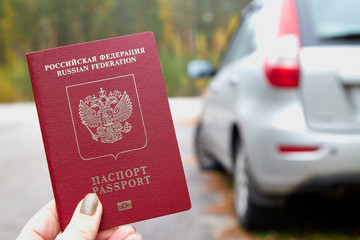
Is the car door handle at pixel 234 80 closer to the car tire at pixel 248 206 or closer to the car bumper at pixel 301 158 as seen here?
the car tire at pixel 248 206

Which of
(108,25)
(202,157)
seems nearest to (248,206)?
(202,157)

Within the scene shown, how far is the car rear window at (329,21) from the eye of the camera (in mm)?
2934

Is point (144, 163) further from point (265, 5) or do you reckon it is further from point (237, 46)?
point (237, 46)

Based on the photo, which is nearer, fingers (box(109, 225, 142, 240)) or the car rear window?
fingers (box(109, 225, 142, 240))

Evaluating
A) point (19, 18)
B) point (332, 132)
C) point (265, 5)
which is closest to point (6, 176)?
point (265, 5)

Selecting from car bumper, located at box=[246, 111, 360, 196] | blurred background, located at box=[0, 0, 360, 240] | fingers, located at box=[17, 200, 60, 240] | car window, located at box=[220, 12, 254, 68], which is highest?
blurred background, located at box=[0, 0, 360, 240]

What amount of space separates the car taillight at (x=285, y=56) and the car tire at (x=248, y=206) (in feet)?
2.19

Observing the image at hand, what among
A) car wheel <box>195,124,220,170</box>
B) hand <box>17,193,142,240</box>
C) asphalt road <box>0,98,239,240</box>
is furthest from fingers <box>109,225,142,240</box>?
car wheel <box>195,124,220,170</box>

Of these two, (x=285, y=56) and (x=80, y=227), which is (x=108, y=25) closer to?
(x=285, y=56)

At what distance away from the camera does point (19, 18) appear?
997 inches

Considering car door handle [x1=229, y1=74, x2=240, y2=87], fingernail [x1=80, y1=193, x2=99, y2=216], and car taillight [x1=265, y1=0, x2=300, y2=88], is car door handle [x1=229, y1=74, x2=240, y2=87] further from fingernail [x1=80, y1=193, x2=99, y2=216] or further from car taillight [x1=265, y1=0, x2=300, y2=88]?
fingernail [x1=80, y1=193, x2=99, y2=216]

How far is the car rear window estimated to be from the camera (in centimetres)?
293

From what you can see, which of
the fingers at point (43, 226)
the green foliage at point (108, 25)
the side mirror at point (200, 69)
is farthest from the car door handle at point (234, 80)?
the green foliage at point (108, 25)

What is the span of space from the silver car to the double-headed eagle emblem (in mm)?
1795
